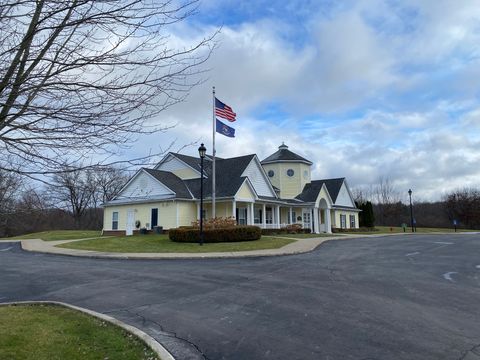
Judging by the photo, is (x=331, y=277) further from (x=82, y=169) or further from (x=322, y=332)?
(x=82, y=169)

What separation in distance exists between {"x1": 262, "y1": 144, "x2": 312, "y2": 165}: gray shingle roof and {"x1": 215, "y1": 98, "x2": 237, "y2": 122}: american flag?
15.1m

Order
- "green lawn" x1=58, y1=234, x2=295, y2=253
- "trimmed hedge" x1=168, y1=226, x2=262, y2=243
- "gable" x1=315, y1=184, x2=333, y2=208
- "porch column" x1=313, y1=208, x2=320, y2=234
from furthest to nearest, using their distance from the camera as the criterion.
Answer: "porch column" x1=313, y1=208, x2=320, y2=234, "gable" x1=315, y1=184, x2=333, y2=208, "trimmed hedge" x1=168, y1=226, x2=262, y2=243, "green lawn" x1=58, y1=234, x2=295, y2=253

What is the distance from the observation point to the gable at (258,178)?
36072mm

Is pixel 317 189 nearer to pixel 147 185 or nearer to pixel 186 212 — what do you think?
pixel 186 212

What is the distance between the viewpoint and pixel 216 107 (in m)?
28.8

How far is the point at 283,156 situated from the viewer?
44812mm

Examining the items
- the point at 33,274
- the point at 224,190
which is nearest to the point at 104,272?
the point at 33,274

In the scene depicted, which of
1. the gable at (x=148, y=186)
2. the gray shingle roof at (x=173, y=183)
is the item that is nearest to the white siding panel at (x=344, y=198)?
the gray shingle roof at (x=173, y=183)

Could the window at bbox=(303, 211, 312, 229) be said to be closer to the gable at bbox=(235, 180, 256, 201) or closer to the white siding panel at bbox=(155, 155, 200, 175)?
the gable at bbox=(235, 180, 256, 201)

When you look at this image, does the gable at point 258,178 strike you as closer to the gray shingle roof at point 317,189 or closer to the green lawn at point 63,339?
the gray shingle roof at point 317,189

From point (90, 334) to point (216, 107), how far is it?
23703 millimetres

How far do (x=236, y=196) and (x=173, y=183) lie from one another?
19.2ft

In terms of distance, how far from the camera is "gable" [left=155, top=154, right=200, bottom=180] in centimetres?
3688

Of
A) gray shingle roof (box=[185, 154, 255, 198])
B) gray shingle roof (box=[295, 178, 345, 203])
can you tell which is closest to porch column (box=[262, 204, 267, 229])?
gray shingle roof (box=[185, 154, 255, 198])
